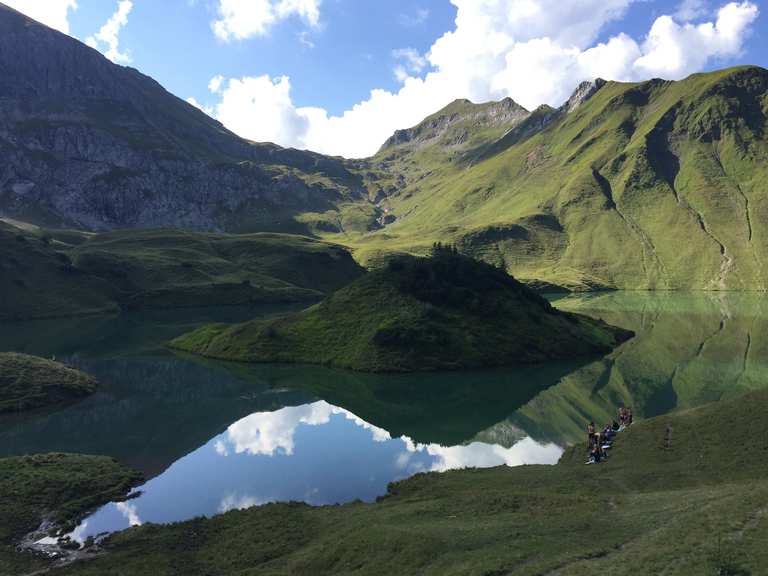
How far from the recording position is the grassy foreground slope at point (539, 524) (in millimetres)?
30359

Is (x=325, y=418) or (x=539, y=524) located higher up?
(x=325, y=418)

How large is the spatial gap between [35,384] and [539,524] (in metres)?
93.7

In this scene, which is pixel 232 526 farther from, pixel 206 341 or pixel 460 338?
pixel 206 341

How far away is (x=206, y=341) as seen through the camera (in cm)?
15175

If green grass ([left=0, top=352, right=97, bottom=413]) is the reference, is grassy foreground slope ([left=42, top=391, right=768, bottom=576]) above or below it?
below

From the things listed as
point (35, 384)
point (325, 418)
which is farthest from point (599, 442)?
point (35, 384)

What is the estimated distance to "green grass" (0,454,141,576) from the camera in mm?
46656

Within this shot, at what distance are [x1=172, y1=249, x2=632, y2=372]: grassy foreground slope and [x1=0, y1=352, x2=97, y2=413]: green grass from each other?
121ft

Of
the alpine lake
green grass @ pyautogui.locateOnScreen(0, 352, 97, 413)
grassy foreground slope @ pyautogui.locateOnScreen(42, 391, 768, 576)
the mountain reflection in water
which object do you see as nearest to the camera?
grassy foreground slope @ pyautogui.locateOnScreen(42, 391, 768, 576)

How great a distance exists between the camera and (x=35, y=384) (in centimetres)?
9950

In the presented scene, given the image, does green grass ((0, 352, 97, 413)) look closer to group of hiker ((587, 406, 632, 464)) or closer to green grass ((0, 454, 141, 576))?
green grass ((0, 454, 141, 576))

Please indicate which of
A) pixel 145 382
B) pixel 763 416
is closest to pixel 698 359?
pixel 763 416

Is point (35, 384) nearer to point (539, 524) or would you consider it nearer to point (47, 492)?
point (47, 492)

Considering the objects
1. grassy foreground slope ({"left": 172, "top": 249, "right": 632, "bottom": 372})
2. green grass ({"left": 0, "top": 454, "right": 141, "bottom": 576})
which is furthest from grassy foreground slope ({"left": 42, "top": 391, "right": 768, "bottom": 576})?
grassy foreground slope ({"left": 172, "top": 249, "right": 632, "bottom": 372})
